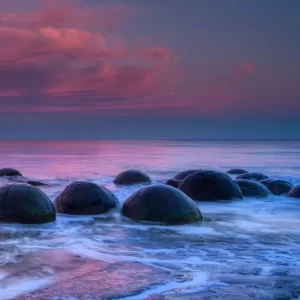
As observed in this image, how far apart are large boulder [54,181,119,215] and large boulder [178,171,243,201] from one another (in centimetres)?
255

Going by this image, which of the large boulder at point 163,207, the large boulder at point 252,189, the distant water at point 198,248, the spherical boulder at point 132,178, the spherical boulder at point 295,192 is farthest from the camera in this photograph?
the spherical boulder at point 132,178

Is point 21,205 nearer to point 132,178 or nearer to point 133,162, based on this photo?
point 132,178

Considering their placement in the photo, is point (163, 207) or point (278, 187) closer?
point (163, 207)

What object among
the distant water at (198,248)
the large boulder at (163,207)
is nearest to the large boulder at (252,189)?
the distant water at (198,248)

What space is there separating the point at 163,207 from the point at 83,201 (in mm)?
1720

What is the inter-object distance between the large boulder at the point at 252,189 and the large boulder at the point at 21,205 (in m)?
5.80

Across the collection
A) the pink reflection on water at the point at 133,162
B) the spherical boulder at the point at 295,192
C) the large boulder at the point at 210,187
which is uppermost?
the large boulder at the point at 210,187

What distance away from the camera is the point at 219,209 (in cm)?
1055

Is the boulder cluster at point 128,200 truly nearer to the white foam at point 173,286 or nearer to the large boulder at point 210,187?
the large boulder at point 210,187

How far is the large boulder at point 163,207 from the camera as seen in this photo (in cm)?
843

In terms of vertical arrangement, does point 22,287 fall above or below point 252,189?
below

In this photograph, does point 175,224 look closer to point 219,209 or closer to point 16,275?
point 219,209

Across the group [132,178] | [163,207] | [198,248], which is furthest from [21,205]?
[132,178]

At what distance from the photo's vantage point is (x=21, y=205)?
827 centimetres
